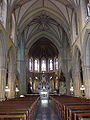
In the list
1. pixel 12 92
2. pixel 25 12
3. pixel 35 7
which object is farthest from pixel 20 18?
pixel 12 92

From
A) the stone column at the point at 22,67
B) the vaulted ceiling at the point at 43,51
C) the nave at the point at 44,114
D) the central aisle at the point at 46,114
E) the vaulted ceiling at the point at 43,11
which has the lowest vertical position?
the central aisle at the point at 46,114

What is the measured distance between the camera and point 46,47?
42688 mm

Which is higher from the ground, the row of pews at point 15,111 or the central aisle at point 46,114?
the row of pews at point 15,111

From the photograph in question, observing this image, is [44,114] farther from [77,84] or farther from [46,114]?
[77,84]

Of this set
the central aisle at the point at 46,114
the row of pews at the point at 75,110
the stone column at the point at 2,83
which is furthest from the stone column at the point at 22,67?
the row of pews at the point at 75,110

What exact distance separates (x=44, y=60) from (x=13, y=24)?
2407 centimetres

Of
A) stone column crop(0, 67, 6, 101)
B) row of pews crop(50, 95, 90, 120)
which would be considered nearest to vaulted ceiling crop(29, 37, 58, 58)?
stone column crop(0, 67, 6, 101)

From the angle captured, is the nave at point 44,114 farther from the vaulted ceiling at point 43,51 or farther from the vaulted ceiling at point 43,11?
the vaulted ceiling at point 43,51

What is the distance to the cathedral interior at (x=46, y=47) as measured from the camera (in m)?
14.8

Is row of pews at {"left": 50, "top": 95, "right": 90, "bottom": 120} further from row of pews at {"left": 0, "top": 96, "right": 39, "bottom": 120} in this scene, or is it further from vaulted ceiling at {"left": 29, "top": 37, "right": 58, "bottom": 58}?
vaulted ceiling at {"left": 29, "top": 37, "right": 58, "bottom": 58}

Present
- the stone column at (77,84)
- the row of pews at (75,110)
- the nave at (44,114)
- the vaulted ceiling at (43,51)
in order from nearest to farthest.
Result: the row of pews at (75,110)
the nave at (44,114)
the stone column at (77,84)
the vaulted ceiling at (43,51)

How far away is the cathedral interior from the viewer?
14781 mm

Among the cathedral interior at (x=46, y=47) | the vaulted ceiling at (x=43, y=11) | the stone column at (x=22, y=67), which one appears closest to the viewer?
the cathedral interior at (x=46, y=47)

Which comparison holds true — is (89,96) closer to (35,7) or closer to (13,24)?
(13,24)
